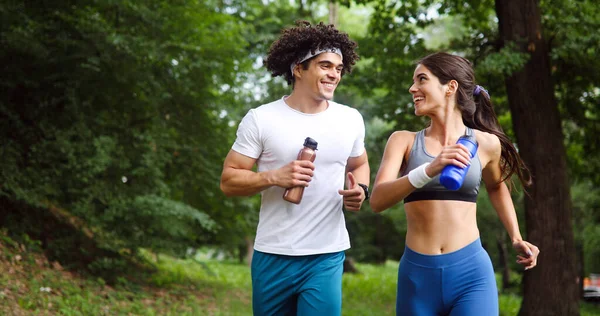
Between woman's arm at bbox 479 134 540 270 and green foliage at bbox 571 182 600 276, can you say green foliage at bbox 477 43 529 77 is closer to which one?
woman's arm at bbox 479 134 540 270

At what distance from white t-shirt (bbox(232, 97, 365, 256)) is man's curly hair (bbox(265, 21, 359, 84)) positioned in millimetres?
336

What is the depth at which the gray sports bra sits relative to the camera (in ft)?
12.2

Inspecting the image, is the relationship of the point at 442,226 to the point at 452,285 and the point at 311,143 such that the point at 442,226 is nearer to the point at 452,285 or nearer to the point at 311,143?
the point at 452,285

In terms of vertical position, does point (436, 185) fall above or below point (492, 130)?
below

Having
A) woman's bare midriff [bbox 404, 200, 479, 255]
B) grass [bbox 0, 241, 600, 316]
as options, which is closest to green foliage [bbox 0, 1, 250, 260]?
grass [bbox 0, 241, 600, 316]

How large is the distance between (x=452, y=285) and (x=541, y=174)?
809 cm

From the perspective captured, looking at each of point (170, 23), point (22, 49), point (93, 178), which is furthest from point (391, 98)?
point (22, 49)

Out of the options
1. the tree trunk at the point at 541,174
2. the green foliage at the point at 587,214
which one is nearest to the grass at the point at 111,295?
the tree trunk at the point at 541,174

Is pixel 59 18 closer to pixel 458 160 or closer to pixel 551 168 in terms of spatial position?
pixel 551 168

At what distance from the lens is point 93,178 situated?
10.5m

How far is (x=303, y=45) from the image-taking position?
165 inches

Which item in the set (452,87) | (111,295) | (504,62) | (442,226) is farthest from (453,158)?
(111,295)

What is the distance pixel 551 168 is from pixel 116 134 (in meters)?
6.65

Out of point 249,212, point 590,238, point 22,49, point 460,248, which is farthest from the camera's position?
point 590,238
